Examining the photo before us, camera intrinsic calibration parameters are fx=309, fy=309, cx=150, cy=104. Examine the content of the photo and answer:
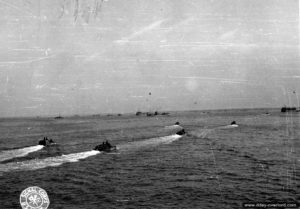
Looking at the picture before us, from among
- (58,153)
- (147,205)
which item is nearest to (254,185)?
(147,205)

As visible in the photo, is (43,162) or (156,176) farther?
(43,162)

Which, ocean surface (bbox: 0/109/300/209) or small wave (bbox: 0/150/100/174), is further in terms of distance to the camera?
small wave (bbox: 0/150/100/174)

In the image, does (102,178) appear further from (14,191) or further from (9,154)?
(9,154)

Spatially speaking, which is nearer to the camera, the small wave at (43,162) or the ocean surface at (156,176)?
the ocean surface at (156,176)

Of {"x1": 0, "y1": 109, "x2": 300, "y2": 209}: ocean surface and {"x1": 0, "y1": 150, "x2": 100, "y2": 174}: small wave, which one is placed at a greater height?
{"x1": 0, "y1": 150, "x2": 100, "y2": 174}: small wave

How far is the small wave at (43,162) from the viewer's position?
5388 centimetres

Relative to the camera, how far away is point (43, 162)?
5900 centimetres

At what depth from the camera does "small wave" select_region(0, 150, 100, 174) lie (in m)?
53.9

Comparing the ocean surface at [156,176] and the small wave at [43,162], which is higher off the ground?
the small wave at [43,162]

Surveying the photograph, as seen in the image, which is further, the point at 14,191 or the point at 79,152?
the point at 79,152

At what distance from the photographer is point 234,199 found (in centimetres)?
3400

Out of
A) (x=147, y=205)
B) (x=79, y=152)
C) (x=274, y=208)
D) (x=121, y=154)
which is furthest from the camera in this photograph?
(x=79, y=152)

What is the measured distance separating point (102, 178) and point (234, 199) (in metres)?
20.3

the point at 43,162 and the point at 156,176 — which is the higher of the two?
the point at 43,162
